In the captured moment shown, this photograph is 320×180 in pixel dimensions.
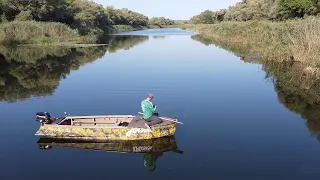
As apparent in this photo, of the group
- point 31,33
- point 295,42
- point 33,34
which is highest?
point 295,42

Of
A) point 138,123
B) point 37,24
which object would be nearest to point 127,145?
point 138,123

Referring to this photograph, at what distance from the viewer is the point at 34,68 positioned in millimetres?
28422

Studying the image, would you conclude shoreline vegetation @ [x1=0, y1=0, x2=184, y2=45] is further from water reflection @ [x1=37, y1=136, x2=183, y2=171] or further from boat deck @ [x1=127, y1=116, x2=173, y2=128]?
boat deck @ [x1=127, y1=116, x2=173, y2=128]

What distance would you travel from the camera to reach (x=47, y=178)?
370 inches

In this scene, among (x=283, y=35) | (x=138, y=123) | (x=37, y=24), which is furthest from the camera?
(x=37, y=24)

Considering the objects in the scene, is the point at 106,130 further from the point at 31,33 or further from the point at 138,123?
the point at 31,33

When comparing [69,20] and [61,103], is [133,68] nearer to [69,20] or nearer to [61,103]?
[61,103]

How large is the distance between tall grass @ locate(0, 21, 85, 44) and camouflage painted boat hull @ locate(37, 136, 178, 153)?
38595 millimetres

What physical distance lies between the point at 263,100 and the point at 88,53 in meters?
26.2

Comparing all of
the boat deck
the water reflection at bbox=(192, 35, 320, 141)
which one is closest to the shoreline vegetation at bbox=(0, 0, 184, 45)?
the water reflection at bbox=(192, 35, 320, 141)

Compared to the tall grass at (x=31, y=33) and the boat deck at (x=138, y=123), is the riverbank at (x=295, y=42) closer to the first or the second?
the boat deck at (x=138, y=123)

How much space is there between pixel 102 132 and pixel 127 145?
0.94 m

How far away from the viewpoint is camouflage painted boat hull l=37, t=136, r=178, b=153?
1147 centimetres

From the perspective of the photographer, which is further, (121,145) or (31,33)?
(31,33)
